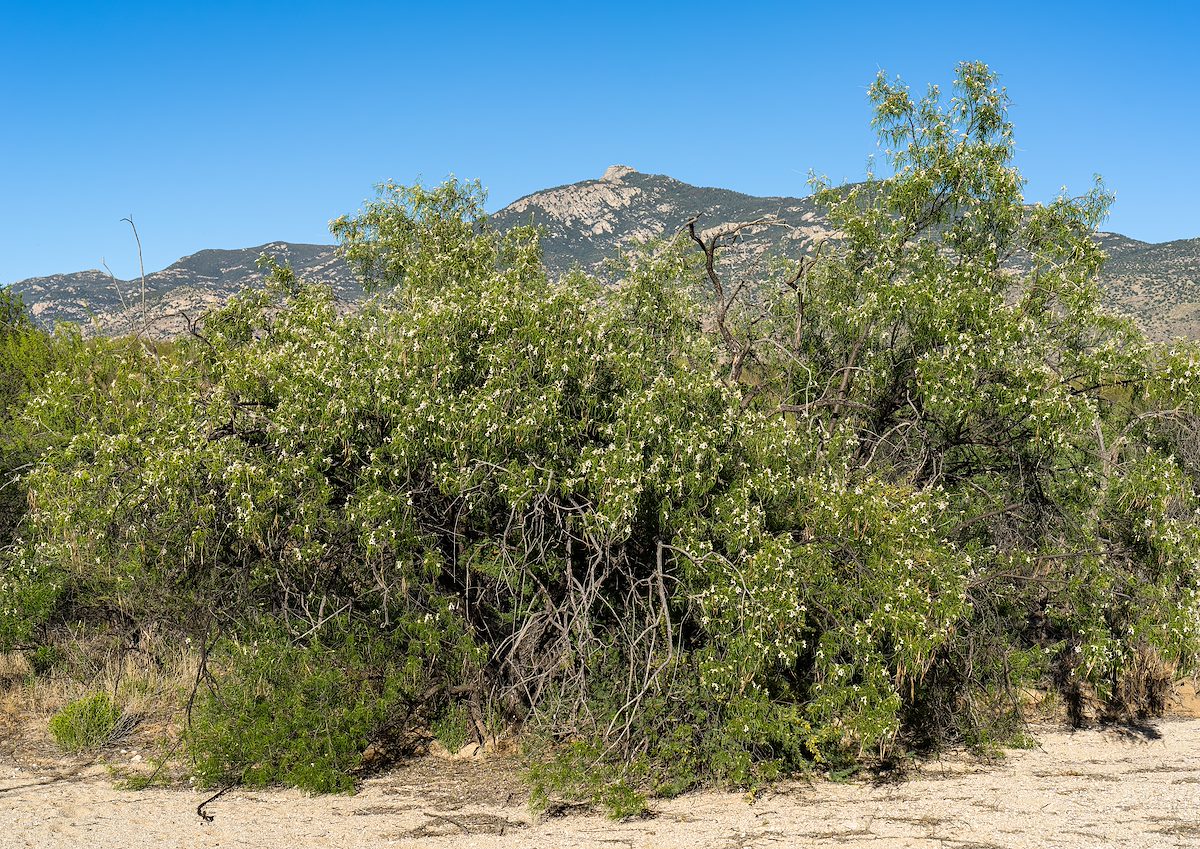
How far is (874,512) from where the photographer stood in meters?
8.63

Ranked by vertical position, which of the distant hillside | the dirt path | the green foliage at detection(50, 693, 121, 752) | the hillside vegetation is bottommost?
the dirt path

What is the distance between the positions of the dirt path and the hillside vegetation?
15.5 inches

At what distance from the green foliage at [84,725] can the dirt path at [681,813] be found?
703 millimetres

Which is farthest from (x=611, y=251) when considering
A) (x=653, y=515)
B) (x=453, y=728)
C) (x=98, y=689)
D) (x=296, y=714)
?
(x=296, y=714)

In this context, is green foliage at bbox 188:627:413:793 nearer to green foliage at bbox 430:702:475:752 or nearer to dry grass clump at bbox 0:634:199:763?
green foliage at bbox 430:702:475:752

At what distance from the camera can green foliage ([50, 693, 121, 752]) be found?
10984 millimetres

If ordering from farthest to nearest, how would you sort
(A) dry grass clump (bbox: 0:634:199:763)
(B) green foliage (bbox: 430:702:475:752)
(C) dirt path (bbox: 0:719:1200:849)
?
(A) dry grass clump (bbox: 0:634:199:763) < (B) green foliage (bbox: 430:702:475:752) < (C) dirt path (bbox: 0:719:1200:849)

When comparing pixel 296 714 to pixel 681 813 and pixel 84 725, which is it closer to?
pixel 84 725

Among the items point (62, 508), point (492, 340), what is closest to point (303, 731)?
point (62, 508)

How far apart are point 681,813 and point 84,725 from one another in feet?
23.7

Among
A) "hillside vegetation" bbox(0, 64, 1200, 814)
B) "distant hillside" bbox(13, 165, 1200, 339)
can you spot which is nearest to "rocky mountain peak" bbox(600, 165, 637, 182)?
"distant hillside" bbox(13, 165, 1200, 339)

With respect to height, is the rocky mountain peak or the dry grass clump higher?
the rocky mountain peak

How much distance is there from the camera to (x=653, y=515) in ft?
30.5

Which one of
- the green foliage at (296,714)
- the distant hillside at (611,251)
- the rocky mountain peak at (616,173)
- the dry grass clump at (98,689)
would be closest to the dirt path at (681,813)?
the green foliage at (296,714)
